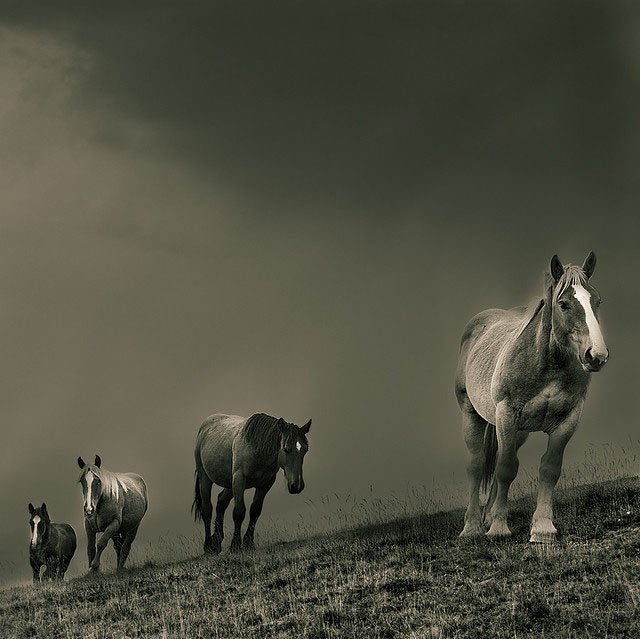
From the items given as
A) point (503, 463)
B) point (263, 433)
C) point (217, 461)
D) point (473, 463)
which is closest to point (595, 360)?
point (503, 463)

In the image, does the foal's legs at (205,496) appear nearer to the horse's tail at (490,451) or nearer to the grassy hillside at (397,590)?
the grassy hillside at (397,590)

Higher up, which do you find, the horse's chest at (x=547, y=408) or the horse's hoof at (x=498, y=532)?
the horse's chest at (x=547, y=408)

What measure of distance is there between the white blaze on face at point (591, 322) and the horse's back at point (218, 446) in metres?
10.1

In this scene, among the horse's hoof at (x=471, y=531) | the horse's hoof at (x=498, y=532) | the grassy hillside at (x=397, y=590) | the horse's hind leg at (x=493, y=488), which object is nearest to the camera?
the grassy hillside at (x=397, y=590)

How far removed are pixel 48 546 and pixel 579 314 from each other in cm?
1657

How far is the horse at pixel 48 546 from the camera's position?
910 inches

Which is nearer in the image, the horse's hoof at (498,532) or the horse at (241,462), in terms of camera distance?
the horse's hoof at (498,532)

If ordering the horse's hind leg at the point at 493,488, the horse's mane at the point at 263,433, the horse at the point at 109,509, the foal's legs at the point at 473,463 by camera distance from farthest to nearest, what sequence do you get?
the horse at the point at 109,509 → the horse's mane at the point at 263,433 → the foal's legs at the point at 473,463 → the horse's hind leg at the point at 493,488

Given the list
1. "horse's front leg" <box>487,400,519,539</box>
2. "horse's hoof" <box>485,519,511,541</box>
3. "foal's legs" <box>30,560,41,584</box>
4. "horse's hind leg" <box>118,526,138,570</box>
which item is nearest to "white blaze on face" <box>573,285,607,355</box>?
"horse's front leg" <box>487,400,519,539</box>

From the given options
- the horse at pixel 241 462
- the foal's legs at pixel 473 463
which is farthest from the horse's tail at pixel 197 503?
the foal's legs at pixel 473 463

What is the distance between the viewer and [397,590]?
12523mm

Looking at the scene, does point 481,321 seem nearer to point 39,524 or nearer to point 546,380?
point 546,380

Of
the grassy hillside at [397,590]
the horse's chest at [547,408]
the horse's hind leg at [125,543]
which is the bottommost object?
the grassy hillside at [397,590]

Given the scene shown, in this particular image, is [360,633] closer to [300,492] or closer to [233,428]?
[300,492]
